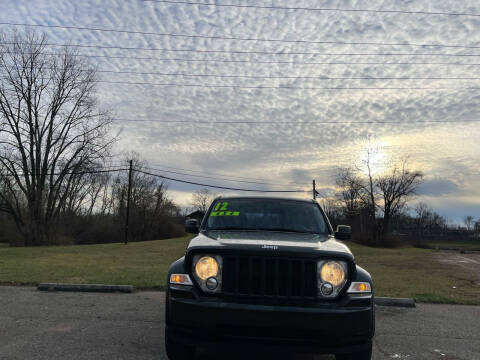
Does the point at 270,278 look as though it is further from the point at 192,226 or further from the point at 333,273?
the point at 192,226

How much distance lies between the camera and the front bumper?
3.14 m

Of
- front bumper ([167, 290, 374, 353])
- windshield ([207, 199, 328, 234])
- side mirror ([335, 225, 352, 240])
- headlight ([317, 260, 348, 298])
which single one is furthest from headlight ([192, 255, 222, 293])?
side mirror ([335, 225, 352, 240])

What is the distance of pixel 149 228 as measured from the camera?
62531 mm

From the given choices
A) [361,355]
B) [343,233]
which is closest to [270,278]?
[361,355]

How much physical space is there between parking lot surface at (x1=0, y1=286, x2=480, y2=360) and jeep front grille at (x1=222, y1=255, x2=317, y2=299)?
0.51m

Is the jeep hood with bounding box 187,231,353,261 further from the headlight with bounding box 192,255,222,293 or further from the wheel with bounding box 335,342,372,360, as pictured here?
the wheel with bounding box 335,342,372,360

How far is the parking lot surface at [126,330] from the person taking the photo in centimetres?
423

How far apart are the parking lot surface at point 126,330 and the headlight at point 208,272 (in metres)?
0.59

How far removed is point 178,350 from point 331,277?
1533 mm

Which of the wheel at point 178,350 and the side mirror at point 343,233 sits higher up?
the side mirror at point 343,233

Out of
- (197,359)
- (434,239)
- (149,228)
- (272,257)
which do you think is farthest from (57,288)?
(434,239)

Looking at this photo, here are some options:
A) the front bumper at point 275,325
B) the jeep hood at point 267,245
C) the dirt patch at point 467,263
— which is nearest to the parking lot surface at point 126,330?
the front bumper at point 275,325

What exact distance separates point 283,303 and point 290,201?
87.0 inches

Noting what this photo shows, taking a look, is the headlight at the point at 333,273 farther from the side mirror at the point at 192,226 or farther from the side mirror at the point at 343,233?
the side mirror at the point at 192,226
